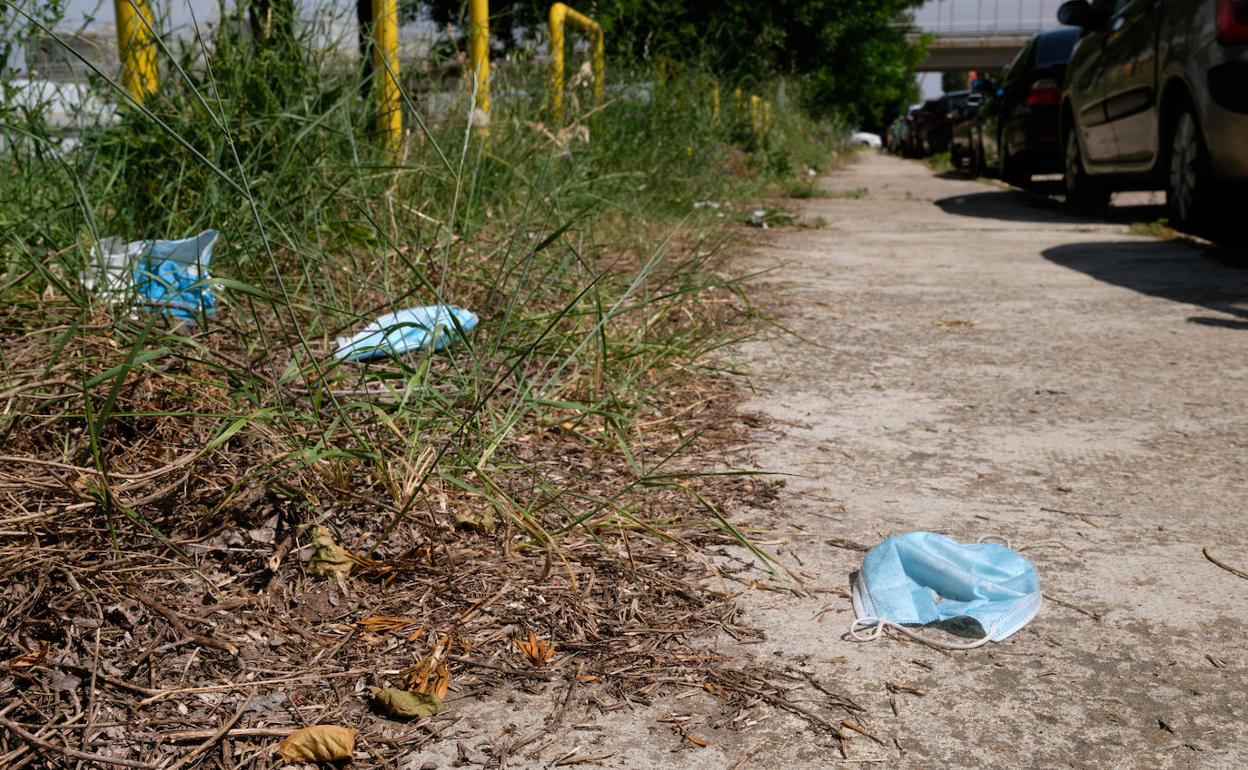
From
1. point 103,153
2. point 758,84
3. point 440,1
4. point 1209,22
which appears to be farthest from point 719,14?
point 103,153

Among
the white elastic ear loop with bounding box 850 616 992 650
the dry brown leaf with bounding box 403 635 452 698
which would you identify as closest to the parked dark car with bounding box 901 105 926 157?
the white elastic ear loop with bounding box 850 616 992 650

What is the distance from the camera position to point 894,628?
1.88m

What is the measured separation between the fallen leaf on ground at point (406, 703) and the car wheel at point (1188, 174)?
5.72m

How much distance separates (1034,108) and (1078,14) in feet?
9.72

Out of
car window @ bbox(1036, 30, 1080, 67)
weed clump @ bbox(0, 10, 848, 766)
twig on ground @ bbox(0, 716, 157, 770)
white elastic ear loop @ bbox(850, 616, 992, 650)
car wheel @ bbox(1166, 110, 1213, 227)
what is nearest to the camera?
twig on ground @ bbox(0, 716, 157, 770)

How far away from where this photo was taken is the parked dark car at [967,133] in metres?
17.2

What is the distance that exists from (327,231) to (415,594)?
179 centimetres

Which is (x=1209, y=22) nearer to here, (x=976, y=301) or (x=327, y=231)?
(x=976, y=301)

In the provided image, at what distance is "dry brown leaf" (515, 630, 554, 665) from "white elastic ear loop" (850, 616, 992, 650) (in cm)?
47

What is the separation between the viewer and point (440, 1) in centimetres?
1387

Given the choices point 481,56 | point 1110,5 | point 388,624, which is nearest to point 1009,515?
point 388,624

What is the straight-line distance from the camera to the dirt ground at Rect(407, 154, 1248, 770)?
156 cm

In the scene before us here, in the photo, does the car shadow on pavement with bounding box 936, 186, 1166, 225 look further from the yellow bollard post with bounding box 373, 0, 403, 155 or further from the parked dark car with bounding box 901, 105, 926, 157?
the parked dark car with bounding box 901, 105, 926, 157

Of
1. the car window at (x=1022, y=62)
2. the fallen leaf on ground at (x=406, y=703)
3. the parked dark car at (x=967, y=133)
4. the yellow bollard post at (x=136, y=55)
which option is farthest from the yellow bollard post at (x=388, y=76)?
the parked dark car at (x=967, y=133)
